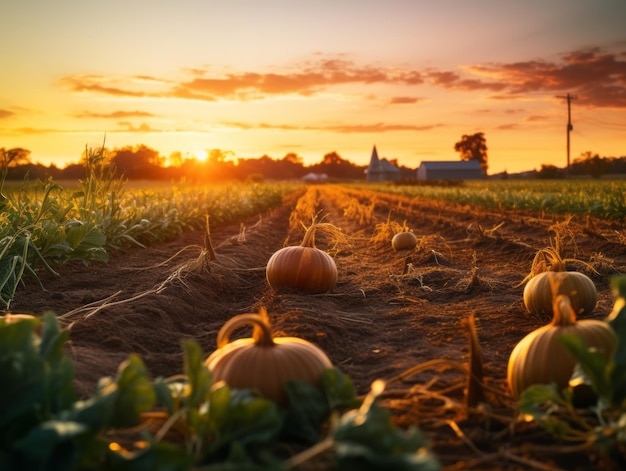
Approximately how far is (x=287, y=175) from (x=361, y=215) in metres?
101

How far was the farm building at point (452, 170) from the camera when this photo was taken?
102 metres

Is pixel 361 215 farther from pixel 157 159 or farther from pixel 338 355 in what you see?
pixel 157 159

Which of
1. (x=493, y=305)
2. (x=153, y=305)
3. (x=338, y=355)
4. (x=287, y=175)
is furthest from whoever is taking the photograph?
(x=287, y=175)

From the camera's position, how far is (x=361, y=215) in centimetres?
1709

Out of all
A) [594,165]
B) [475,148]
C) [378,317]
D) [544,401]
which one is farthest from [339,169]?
[544,401]

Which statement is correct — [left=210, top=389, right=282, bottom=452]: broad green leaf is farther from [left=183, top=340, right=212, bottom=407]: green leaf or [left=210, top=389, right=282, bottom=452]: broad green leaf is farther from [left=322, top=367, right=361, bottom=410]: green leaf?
[left=322, top=367, right=361, bottom=410]: green leaf

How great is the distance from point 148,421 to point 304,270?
3.91 metres

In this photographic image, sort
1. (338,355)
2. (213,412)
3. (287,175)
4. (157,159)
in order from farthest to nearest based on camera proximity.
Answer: (287,175) → (157,159) → (338,355) → (213,412)

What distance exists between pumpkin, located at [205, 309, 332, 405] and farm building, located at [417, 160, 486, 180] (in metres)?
99.7

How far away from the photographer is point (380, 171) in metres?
116

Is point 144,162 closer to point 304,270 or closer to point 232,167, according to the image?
point 232,167

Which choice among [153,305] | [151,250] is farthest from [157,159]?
[153,305]

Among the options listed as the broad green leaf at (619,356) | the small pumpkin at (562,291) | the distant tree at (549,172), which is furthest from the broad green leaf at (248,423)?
the distant tree at (549,172)

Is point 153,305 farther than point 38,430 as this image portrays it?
Yes
